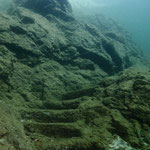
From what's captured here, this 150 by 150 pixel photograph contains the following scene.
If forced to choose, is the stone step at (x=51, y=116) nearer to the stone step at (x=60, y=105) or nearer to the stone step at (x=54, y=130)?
the stone step at (x=54, y=130)

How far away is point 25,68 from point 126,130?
489 centimetres

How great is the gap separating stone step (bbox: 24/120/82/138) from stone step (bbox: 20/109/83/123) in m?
0.48

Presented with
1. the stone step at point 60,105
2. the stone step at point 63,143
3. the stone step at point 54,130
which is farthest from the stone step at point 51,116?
the stone step at point 63,143

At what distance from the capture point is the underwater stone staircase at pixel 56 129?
3.67m

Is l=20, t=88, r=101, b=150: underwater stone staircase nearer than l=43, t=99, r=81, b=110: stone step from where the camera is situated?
Yes

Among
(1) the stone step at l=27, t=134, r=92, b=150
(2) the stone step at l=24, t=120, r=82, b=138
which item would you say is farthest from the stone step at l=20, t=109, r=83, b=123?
(1) the stone step at l=27, t=134, r=92, b=150

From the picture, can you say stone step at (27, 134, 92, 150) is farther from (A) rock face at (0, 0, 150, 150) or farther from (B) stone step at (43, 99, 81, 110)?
(B) stone step at (43, 99, 81, 110)

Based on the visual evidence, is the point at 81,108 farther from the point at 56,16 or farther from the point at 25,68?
the point at 56,16

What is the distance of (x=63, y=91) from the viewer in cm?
738

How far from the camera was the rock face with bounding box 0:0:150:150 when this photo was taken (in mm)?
3891

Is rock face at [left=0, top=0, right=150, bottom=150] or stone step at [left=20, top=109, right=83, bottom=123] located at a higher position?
rock face at [left=0, top=0, right=150, bottom=150]


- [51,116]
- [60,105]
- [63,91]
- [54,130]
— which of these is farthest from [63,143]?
[63,91]

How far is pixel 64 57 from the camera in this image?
9.22m

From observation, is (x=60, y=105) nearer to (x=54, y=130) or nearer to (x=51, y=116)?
(x=51, y=116)
